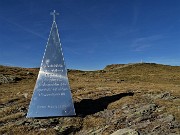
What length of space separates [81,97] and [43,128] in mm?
10030

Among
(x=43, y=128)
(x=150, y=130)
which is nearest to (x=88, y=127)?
(x=43, y=128)

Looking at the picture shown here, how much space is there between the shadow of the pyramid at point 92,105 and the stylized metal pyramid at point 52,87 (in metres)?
2.04

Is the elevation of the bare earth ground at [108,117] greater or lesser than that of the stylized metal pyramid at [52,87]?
lesser

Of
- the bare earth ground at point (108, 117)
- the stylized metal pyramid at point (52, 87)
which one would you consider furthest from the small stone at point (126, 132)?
the stylized metal pyramid at point (52, 87)

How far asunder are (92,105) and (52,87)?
16.5 ft

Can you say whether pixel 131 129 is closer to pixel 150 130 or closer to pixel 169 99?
pixel 150 130

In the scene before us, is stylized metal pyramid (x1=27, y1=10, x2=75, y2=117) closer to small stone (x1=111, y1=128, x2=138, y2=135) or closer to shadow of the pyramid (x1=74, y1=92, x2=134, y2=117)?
shadow of the pyramid (x1=74, y1=92, x2=134, y2=117)

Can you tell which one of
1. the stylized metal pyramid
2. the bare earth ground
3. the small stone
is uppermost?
the stylized metal pyramid

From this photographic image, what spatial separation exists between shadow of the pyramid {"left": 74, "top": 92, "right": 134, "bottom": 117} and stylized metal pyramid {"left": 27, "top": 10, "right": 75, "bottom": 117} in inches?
80.4

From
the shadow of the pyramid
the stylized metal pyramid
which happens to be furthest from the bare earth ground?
the stylized metal pyramid

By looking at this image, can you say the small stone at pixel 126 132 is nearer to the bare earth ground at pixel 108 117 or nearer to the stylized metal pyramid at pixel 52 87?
the bare earth ground at pixel 108 117

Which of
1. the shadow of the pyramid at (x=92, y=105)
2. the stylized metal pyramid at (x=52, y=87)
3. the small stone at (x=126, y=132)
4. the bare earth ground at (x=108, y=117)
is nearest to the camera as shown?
the small stone at (x=126, y=132)

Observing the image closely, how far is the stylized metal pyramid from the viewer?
25.5m

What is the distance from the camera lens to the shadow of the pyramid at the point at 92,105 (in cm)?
2746
